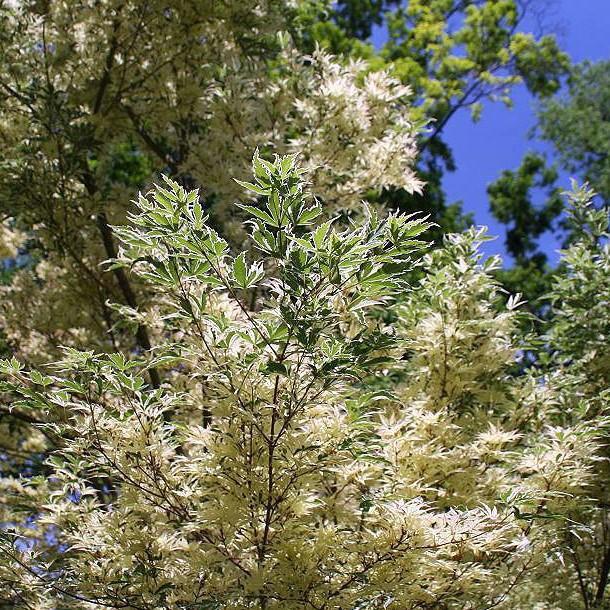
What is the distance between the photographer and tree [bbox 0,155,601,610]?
6.93 feet

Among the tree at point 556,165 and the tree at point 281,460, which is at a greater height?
the tree at point 556,165

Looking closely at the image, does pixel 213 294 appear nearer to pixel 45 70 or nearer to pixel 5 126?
pixel 45 70

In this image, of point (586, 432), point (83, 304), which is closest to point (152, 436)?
point (586, 432)

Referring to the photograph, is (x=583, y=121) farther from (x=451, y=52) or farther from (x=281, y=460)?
(x=281, y=460)

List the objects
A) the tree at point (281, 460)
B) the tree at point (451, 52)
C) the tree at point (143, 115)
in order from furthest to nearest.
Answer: the tree at point (451, 52) < the tree at point (143, 115) < the tree at point (281, 460)

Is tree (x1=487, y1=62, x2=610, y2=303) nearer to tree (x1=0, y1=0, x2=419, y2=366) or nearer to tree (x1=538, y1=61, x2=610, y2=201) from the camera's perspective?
tree (x1=538, y1=61, x2=610, y2=201)

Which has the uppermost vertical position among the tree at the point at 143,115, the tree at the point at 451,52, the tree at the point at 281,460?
the tree at the point at 451,52

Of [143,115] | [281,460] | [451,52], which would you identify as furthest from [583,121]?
[281,460]

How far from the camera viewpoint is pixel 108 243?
4.50m

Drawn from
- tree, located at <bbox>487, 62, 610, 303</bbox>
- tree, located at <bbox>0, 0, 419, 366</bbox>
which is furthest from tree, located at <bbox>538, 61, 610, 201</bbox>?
tree, located at <bbox>0, 0, 419, 366</bbox>

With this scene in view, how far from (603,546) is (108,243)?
11.5 ft

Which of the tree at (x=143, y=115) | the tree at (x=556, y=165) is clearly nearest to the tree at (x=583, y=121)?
the tree at (x=556, y=165)

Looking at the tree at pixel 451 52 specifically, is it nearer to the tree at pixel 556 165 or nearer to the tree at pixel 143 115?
the tree at pixel 556 165

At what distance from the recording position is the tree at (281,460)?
2.11 metres
